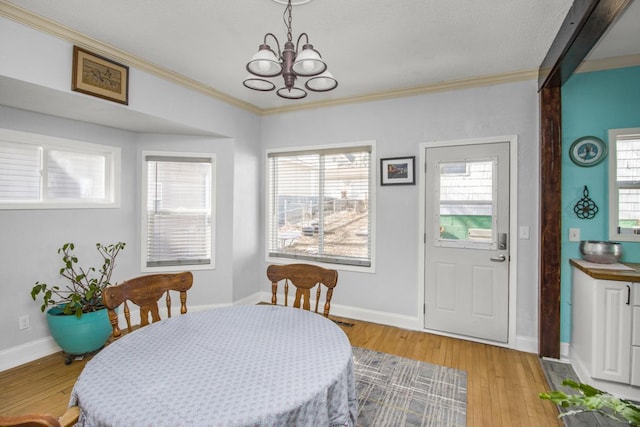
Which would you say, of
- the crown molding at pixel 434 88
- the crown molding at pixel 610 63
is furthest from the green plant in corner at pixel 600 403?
the crown molding at pixel 434 88

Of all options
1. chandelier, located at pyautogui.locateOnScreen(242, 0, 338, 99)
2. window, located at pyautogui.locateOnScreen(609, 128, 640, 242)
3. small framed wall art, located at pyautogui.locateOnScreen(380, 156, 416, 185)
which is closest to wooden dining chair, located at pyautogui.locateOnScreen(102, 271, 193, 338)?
chandelier, located at pyautogui.locateOnScreen(242, 0, 338, 99)

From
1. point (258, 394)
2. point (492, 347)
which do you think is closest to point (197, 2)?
point (258, 394)

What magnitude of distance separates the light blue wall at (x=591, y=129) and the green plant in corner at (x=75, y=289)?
411 centimetres

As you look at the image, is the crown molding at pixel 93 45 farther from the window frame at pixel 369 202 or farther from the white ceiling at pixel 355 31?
the window frame at pixel 369 202

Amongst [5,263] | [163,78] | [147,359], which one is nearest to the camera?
[147,359]

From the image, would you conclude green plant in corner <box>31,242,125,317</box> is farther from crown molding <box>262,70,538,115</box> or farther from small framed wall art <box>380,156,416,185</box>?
small framed wall art <box>380,156,416,185</box>

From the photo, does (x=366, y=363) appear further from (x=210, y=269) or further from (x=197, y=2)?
(x=197, y=2)

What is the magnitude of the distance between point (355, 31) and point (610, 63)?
7.29ft

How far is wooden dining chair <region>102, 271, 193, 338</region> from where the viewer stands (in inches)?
68.6

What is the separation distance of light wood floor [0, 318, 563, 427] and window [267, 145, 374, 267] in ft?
3.29

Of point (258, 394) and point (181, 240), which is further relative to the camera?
point (181, 240)

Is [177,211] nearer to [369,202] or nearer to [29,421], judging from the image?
[369,202]

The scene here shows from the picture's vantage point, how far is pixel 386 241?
3.60 metres

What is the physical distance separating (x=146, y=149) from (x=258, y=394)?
11.1ft
